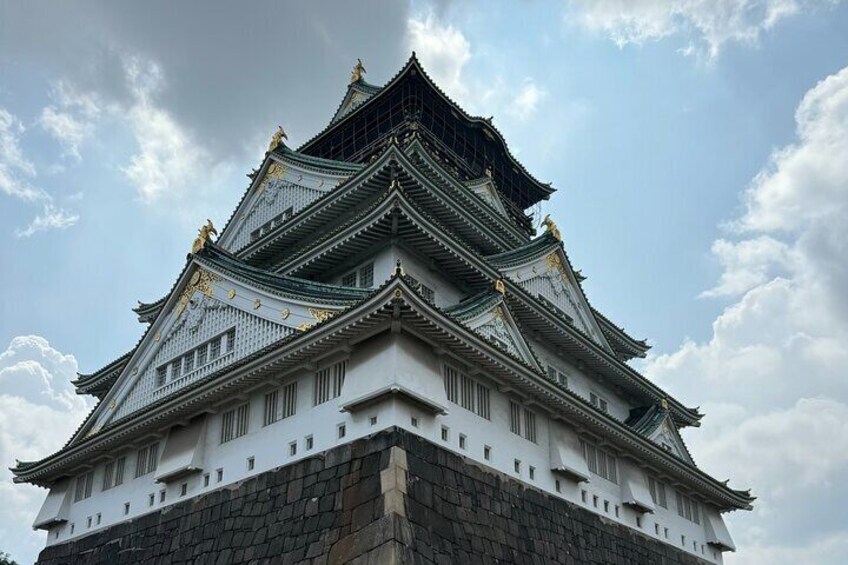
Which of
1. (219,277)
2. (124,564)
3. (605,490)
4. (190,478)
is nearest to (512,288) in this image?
(605,490)

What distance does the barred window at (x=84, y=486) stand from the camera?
26.8 meters

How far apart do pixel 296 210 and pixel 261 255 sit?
262 cm

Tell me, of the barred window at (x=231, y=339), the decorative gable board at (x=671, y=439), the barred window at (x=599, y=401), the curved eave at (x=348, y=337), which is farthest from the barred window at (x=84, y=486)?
the decorative gable board at (x=671, y=439)

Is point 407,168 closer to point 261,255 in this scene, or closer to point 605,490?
point 261,255

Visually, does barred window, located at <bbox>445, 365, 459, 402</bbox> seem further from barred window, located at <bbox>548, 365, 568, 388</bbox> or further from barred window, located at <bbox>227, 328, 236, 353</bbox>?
barred window, located at <bbox>548, 365, 568, 388</bbox>

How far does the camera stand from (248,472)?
21594mm

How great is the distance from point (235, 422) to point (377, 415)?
5.42 m

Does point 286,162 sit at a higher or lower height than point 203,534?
higher

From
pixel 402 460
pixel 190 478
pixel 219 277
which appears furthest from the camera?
pixel 219 277

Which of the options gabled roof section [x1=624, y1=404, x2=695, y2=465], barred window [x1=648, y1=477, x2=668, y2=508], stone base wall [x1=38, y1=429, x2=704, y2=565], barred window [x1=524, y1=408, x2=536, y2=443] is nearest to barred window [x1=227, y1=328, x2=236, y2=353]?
stone base wall [x1=38, y1=429, x2=704, y2=565]

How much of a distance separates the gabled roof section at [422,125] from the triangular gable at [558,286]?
29.9 feet

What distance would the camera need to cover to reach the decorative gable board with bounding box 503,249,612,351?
31.5 meters

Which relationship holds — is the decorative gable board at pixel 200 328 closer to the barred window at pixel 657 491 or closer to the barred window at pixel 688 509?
the barred window at pixel 657 491

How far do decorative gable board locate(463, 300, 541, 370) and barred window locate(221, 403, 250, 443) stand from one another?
6.90 meters
